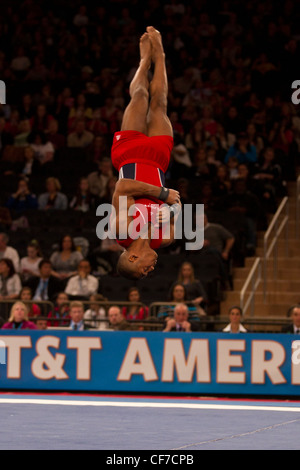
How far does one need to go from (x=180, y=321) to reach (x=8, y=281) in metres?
3.14

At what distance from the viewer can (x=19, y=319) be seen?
1303 cm

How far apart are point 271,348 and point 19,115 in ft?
29.3

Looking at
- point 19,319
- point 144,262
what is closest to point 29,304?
point 19,319

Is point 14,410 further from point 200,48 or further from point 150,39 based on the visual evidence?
point 200,48

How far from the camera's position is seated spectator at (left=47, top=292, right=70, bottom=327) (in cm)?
1327

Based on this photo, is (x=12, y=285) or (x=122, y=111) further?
(x=122, y=111)

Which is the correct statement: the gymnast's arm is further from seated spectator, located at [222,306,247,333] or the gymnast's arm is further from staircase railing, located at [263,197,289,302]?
staircase railing, located at [263,197,289,302]

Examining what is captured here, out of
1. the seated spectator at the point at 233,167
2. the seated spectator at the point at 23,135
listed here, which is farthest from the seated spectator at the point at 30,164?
the seated spectator at the point at 233,167

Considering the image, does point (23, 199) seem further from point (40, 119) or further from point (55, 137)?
point (40, 119)

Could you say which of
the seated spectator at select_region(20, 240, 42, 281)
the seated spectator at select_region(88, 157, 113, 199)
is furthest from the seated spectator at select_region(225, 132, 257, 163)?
the seated spectator at select_region(20, 240, 42, 281)

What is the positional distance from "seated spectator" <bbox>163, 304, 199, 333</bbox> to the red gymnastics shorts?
3684 mm

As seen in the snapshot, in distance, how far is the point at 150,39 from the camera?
31.8 ft

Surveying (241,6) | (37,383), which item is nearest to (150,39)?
(37,383)

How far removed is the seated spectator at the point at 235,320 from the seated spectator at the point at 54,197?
492cm
